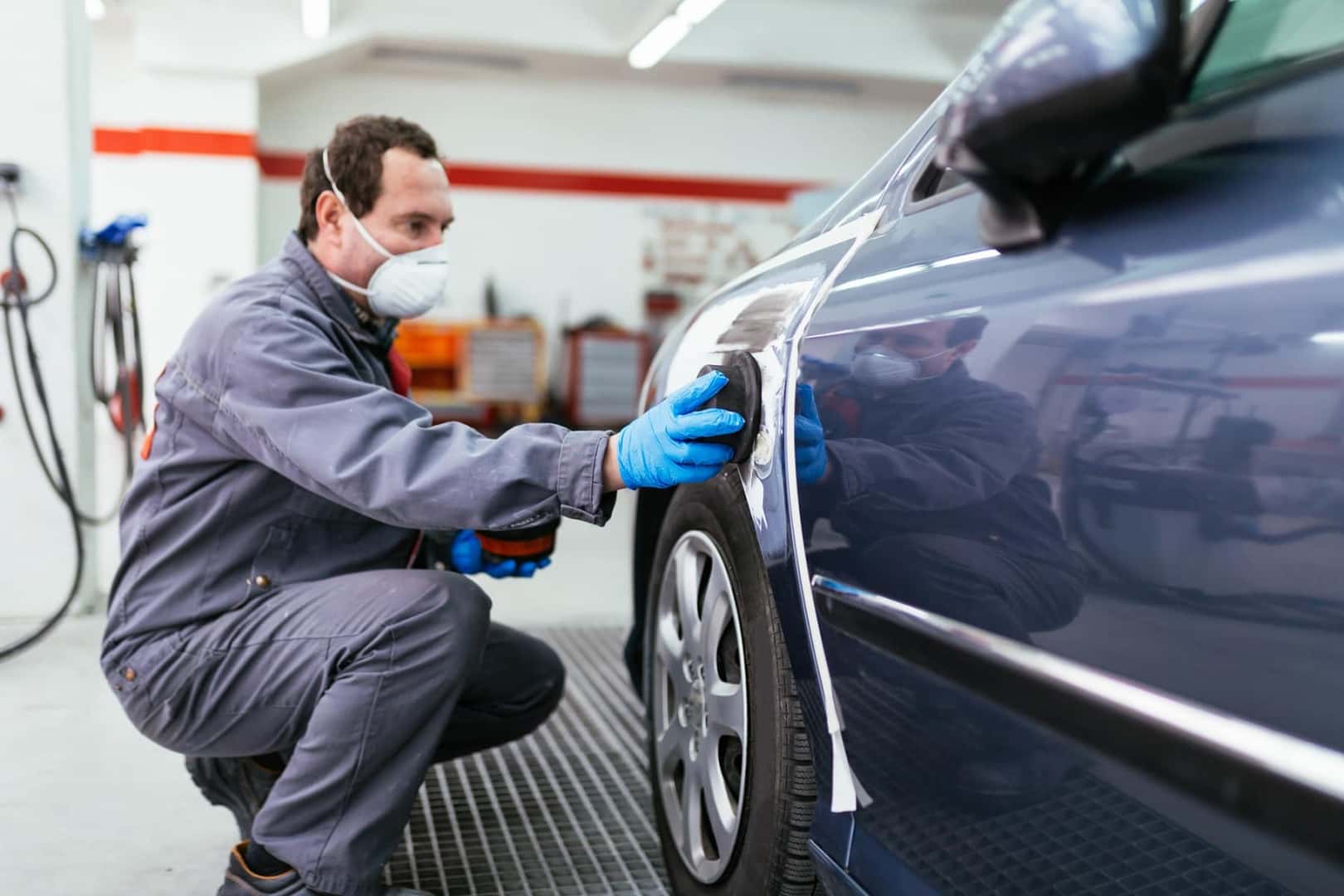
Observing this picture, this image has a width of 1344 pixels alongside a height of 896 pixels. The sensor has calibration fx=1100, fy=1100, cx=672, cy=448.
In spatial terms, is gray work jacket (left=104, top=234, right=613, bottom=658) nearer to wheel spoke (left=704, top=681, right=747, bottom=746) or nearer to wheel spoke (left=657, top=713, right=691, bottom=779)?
wheel spoke (left=704, top=681, right=747, bottom=746)

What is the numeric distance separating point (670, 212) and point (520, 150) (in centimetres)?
157

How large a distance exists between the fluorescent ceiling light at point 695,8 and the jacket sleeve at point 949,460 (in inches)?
287

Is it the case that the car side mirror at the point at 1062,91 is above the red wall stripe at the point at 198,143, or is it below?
below

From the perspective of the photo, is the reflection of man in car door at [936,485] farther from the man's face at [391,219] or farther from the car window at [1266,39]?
the man's face at [391,219]

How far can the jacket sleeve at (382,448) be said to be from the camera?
1.44 meters

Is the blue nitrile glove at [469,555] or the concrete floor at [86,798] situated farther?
the blue nitrile glove at [469,555]

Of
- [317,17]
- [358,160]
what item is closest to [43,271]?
[358,160]

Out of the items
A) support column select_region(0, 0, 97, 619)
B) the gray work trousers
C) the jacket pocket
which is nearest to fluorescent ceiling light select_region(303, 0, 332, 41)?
support column select_region(0, 0, 97, 619)

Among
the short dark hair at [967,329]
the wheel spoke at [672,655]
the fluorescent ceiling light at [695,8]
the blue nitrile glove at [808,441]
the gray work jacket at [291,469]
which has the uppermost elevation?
the fluorescent ceiling light at [695,8]

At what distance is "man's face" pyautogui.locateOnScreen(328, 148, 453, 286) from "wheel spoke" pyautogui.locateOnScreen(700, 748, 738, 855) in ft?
3.38

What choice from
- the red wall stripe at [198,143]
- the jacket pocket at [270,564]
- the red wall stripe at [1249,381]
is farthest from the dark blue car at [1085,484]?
the red wall stripe at [198,143]

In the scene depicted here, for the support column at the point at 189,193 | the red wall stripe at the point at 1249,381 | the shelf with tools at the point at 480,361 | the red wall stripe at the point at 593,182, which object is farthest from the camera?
the red wall stripe at the point at 593,182

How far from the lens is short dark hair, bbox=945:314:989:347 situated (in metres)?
0.98

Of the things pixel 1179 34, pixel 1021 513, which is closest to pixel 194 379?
pixel 1021 513
